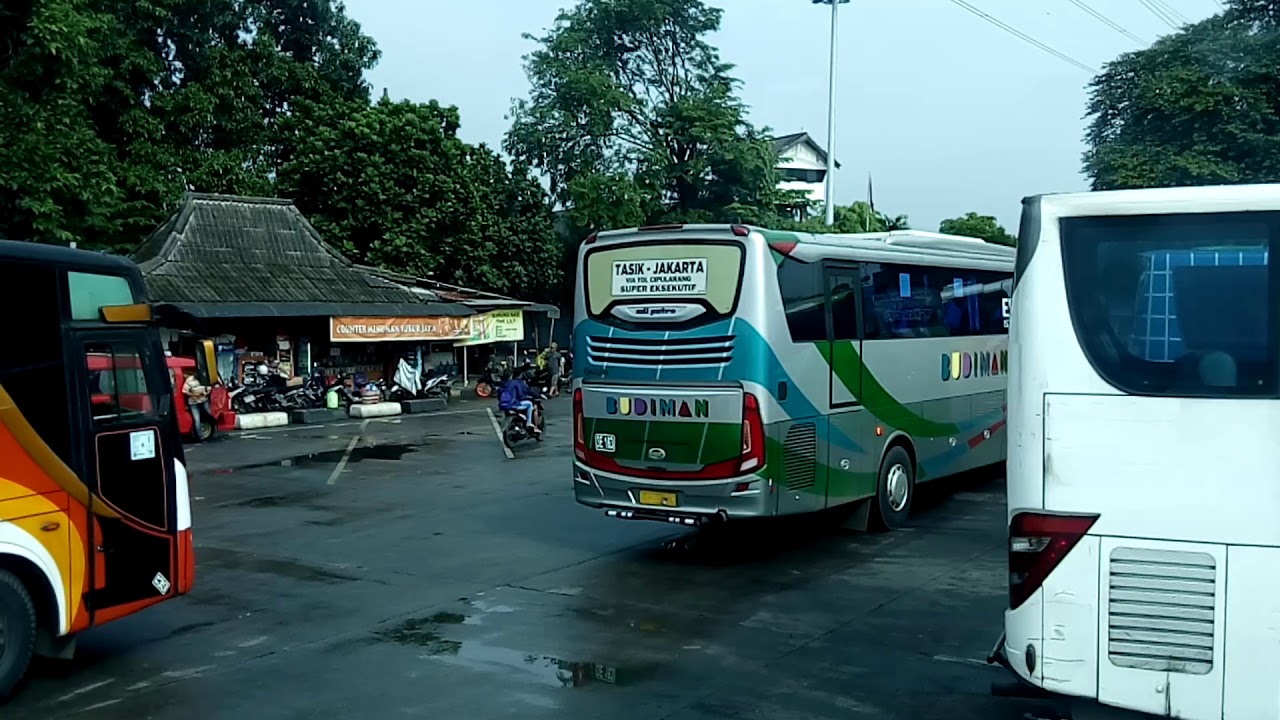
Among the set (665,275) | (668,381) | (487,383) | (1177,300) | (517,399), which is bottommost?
(487,383)

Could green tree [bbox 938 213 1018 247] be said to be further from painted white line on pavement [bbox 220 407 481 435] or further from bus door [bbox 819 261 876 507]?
bus door [bbox 819 261 876 507]

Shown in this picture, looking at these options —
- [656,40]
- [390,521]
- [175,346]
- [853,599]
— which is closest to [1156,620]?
[853,599]

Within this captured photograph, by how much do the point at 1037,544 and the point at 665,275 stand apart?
5369 mm

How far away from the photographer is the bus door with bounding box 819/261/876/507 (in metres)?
10.4

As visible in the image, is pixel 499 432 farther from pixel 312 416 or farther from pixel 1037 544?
pixel 1037 544

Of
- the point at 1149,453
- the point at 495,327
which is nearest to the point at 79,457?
the point at 1149,453

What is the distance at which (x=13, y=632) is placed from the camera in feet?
21.1

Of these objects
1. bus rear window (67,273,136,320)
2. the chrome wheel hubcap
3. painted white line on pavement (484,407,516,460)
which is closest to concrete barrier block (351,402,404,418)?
painted white line on pavement (484,407,516,460)

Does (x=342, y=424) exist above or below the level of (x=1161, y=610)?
below

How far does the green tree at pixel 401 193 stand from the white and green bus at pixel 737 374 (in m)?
23.1

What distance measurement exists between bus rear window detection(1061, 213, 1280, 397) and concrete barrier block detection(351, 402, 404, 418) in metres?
21.5

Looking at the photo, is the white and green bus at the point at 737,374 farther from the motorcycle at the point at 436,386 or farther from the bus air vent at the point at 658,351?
the motorcycle at the point at 436,386

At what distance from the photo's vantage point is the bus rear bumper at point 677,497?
949 cm

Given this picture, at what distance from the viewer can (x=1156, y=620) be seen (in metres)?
4.69
